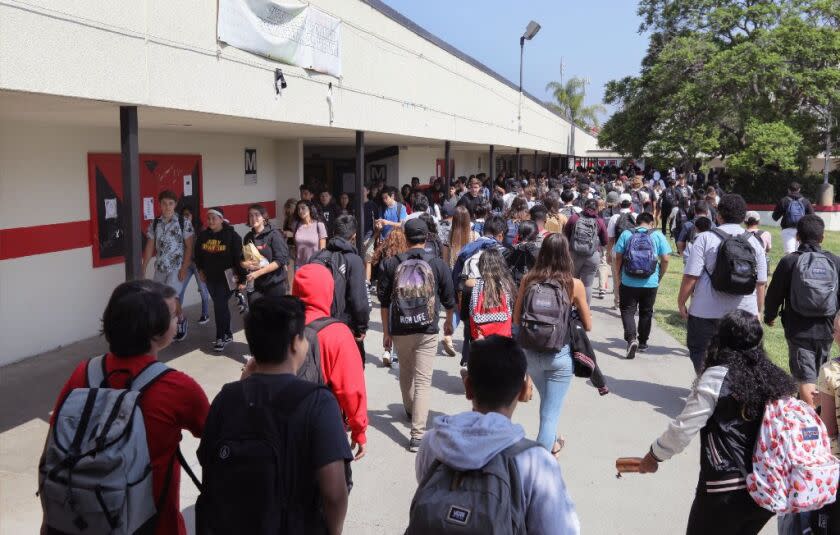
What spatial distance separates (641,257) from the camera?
26.9 ft

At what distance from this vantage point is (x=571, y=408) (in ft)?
22.1

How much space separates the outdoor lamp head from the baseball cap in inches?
877

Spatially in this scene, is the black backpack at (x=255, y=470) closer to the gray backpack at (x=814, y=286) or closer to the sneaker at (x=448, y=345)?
the gray backpack at (x=814, y=286)

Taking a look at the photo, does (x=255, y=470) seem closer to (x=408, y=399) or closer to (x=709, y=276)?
(x=408, y=399)

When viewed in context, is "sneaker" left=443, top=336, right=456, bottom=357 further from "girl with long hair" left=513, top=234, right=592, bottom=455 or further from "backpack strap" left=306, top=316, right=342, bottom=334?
"backpack strap" left=306, top=316, right=342, bottom=334

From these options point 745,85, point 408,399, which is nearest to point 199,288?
point 408,399

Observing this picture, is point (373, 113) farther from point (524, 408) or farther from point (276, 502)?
point (276, 502)

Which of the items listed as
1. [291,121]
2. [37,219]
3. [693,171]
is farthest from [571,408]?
[693,171]

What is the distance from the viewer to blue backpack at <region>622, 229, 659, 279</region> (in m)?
8.18

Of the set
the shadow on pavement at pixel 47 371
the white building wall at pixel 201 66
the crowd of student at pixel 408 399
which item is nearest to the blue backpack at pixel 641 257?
the crowd of student at pixel 408 399

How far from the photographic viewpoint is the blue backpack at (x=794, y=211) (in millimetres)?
12492

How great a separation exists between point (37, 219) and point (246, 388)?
6.52 metres

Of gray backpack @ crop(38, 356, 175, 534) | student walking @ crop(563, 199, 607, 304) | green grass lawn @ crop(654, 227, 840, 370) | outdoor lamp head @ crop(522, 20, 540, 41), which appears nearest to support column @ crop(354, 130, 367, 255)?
student walking @ crop(563, 199, 607, 304)

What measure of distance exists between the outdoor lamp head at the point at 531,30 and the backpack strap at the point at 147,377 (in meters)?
25.5
